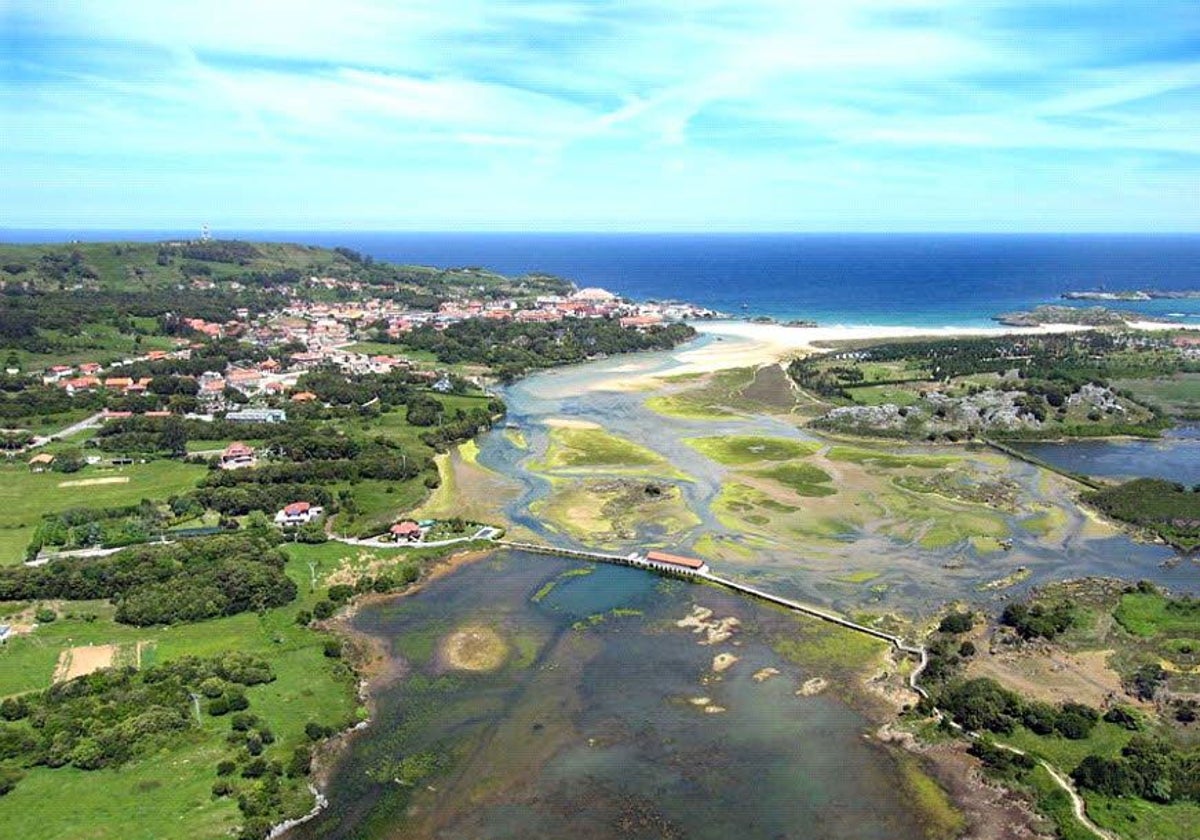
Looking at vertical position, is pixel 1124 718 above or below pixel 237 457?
above

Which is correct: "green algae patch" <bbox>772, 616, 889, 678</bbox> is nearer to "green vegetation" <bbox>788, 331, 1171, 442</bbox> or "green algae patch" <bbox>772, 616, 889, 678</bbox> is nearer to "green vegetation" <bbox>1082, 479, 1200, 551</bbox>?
"green vegetation" <bbox>1082, 479, 1200, 551</bbox>

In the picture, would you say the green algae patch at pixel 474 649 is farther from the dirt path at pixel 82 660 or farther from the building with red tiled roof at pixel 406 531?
the dirt path at pixel 82 660

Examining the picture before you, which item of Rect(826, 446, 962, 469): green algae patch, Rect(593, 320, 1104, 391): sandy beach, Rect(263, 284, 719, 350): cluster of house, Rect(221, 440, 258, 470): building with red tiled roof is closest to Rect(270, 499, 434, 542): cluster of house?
Rect(221, 440, 258, 470): building with red tiled roof

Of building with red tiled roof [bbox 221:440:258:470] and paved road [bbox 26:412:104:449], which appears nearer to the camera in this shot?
building with red tiled roof [bbox 221:440:258:470]

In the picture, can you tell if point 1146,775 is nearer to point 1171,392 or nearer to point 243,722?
point 243,722

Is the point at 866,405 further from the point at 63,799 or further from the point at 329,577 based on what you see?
the point at 63,799

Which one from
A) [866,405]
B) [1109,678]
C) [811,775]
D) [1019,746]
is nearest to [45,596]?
[811,775]

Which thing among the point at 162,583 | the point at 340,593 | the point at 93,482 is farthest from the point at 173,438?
the point at 340,593
